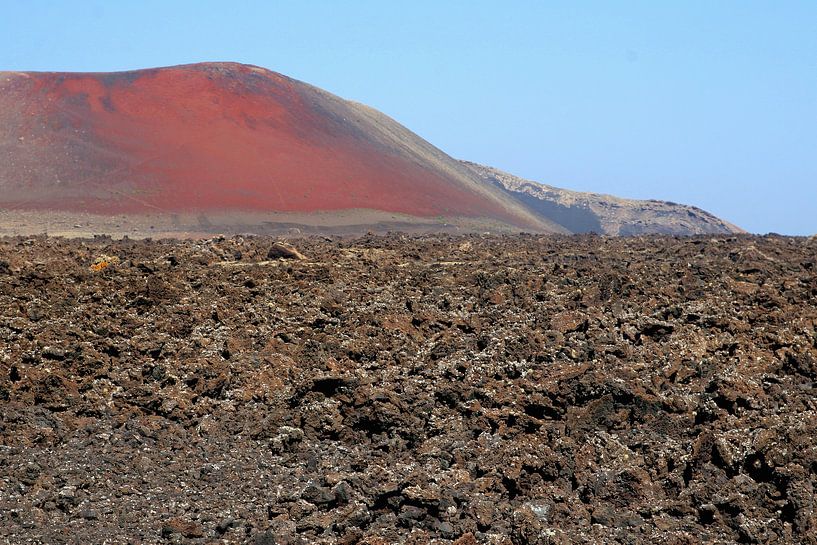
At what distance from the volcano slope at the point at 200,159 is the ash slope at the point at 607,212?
14.2 meters

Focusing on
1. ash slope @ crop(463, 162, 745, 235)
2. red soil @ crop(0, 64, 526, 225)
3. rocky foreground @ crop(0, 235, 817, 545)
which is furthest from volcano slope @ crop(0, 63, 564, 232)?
rocky foreground @ crop(0, 235, 817, 545)

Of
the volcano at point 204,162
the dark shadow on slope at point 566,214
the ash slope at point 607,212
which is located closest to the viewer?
the volcano at point 204,162

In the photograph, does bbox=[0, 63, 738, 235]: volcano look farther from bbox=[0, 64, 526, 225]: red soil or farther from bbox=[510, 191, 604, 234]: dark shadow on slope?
bbox=[510, 191, 604, 234]: dark shadow on slope

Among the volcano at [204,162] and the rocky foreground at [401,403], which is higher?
the volcano at [204,162]

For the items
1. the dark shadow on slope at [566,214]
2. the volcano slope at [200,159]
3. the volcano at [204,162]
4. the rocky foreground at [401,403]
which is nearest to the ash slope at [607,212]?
the dark shadow on slope at [566,214]

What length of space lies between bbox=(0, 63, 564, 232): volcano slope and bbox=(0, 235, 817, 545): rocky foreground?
21664mm

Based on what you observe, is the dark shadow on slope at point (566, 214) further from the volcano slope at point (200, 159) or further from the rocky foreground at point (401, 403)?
the rocky foreground at point (401, 403)

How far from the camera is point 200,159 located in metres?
39.2

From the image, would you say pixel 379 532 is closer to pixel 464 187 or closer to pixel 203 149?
pixel 203 149

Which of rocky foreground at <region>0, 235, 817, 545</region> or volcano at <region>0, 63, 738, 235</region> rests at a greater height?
volcano at <region>0, 63, 738, 235</region>

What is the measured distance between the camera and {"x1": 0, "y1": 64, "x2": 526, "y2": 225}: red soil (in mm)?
36350

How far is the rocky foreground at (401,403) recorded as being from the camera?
24.8ft

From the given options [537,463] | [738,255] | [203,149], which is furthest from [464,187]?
[537,463]

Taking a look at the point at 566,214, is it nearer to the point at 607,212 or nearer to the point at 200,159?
the point at 607,212
